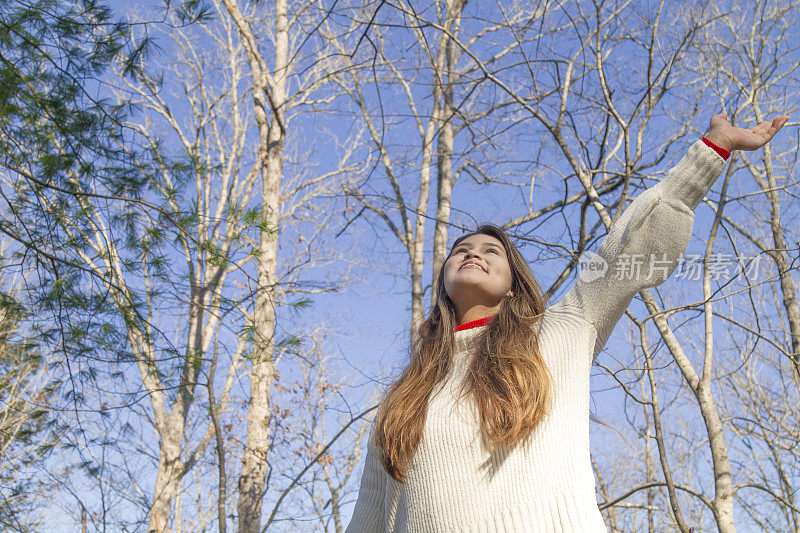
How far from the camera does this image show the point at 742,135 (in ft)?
4.46

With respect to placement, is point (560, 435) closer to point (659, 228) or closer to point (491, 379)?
point (491, 379)

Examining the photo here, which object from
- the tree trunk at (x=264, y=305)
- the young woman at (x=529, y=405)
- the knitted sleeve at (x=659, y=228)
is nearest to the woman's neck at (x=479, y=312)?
the young woman at (x=529, y=405)

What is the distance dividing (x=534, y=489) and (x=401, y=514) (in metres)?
0.35

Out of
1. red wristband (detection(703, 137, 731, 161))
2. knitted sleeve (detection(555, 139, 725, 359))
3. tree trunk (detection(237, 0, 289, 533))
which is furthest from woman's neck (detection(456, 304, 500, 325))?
tree trunk (detection(237, 0, 289, 533))

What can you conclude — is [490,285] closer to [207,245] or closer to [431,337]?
[431,337]

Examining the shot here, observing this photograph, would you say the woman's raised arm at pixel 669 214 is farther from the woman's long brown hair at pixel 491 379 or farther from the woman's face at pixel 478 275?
Result: the woman's face at pixel 478 275

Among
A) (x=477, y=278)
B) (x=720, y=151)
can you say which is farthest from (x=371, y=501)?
(x=720, y=151)

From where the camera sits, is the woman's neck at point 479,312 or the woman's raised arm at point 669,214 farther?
the woman's neck at point 479,312

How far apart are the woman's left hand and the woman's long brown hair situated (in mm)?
547

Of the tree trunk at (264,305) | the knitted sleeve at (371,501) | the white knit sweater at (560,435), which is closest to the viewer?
the white knit sweater at (560,435)

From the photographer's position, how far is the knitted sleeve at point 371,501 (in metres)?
1.67

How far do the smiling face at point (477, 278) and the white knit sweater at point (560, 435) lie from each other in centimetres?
24

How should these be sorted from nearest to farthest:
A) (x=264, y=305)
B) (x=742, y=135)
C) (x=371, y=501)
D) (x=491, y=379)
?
(x=742, y=135)
(x=491, y=379)
(x=371, y=501)
(x=264, y=305)

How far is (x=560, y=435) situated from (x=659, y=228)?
479 millimetres
